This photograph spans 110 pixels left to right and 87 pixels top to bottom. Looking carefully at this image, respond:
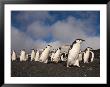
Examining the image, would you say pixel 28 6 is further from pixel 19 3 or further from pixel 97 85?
pixel 97 85

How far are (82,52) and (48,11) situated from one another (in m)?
0.29

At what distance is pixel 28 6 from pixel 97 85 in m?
0.56

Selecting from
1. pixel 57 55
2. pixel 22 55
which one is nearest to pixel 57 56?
pixel 57 55

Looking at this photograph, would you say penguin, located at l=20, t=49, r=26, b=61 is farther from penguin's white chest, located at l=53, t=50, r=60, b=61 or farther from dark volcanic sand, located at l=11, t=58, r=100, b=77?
penguin's white chest, located at l=53, t=50, r=60, b=61

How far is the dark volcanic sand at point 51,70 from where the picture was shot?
19.7ft

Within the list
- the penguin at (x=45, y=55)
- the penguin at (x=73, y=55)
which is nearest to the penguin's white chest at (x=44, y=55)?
the penguin at (x=45, y=55)

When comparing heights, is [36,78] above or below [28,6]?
below

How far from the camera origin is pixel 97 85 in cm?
599

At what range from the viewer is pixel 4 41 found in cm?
599

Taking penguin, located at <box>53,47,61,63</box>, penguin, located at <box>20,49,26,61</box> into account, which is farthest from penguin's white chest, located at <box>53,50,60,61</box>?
penguin, located at <box>20,49,26,61</box>

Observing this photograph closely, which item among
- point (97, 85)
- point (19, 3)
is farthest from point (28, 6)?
point (97, 85)

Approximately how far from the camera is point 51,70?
6.00 metres

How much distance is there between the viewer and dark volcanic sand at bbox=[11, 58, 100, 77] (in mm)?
5996

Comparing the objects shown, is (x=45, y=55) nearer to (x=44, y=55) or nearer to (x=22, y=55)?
(x=44, y=55)
